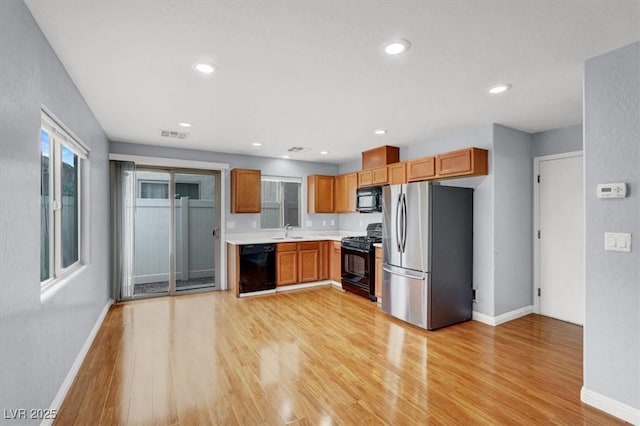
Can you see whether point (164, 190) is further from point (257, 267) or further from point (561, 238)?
point (561, 238)

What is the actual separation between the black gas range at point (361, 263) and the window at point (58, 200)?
366 centimetres

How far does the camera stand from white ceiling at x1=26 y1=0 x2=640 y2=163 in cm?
167

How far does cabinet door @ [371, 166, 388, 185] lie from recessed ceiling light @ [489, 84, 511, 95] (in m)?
2.17

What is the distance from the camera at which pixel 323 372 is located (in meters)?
2.55

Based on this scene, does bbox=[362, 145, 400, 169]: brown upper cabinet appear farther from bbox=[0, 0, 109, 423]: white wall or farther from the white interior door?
bbox=[0, 0, 109, 423]: white wall

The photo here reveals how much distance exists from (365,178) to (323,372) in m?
3.47

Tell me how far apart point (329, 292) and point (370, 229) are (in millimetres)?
1368

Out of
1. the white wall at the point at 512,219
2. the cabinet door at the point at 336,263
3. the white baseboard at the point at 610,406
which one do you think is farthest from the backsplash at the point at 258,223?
the white baseboard at the point at 610,406

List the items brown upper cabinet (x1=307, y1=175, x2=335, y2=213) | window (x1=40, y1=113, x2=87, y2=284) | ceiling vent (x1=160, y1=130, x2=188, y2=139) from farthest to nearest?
brown upper cabinet (x1=307, y1=175, x2=335, y2=213) → ceiling vent (x1=160, y1=130, x2=188, y2=139) → window (x1=40, y1=113, x2=87, y2=284)

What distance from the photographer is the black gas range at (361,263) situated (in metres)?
4.66

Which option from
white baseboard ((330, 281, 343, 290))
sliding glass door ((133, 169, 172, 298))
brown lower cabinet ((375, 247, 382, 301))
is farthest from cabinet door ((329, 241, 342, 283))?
sliding glass door ((133, 169, 172, 298))

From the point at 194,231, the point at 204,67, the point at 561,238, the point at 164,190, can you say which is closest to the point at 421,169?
Result: the point at 561,238

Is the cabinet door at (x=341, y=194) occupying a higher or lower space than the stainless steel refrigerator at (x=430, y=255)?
higher

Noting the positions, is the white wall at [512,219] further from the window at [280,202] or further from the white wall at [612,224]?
the window at [280,202]
